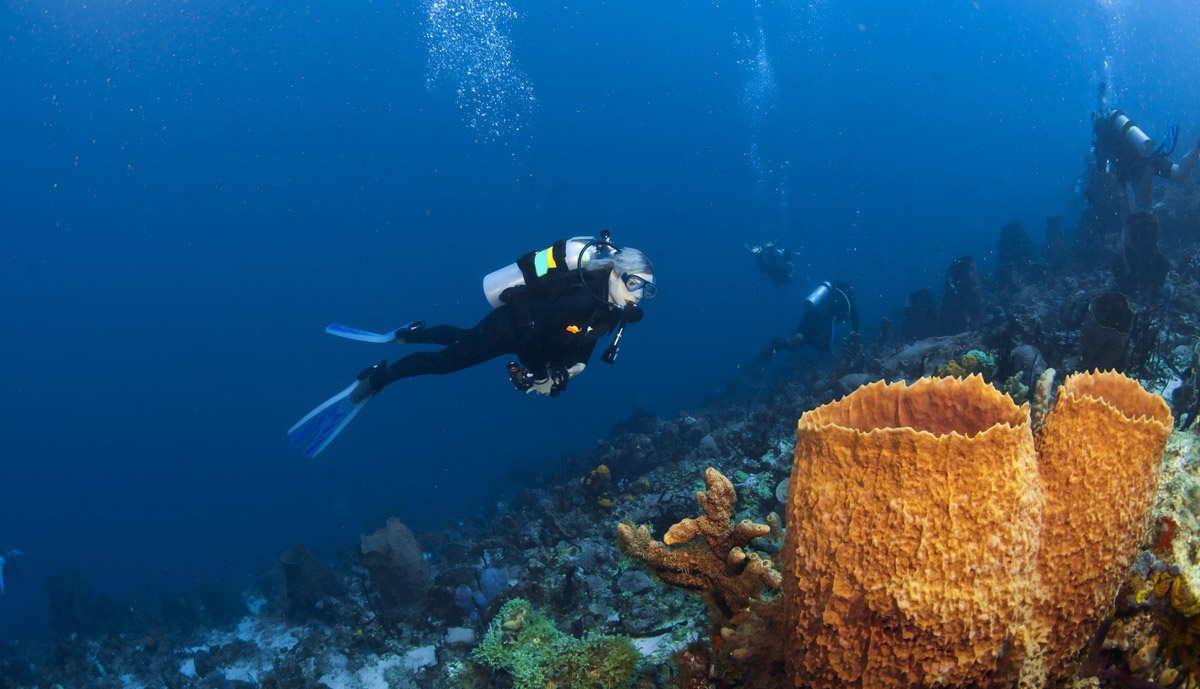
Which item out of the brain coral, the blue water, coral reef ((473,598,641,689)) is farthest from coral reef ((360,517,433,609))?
the blue water

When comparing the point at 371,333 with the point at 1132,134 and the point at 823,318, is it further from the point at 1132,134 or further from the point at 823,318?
the point at 1132,134

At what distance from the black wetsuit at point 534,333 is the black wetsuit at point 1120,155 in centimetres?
1371

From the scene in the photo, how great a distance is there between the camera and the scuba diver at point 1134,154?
34.7 feet

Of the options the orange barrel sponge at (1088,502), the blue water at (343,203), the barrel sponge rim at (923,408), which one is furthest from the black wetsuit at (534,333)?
the blue water at (343,203)

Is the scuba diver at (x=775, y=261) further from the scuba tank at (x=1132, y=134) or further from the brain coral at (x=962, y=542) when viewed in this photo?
the brain coral at (x=962, y=542)

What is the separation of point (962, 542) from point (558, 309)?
396 cm

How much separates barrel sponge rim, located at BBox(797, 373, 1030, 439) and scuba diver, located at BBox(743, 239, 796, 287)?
18087 mm

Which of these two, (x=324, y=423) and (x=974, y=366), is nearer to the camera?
(x=974, y=366)

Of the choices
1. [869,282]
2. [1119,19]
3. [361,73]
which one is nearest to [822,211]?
[869,282]

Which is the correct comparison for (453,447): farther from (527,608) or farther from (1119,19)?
(1119,19)

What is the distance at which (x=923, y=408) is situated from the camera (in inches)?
71.2

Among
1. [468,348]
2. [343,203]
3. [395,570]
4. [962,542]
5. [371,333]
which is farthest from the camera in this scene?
[343,203]

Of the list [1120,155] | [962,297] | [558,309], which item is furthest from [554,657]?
[1120,155]

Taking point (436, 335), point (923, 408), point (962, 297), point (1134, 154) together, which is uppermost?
point (1134, 154)
